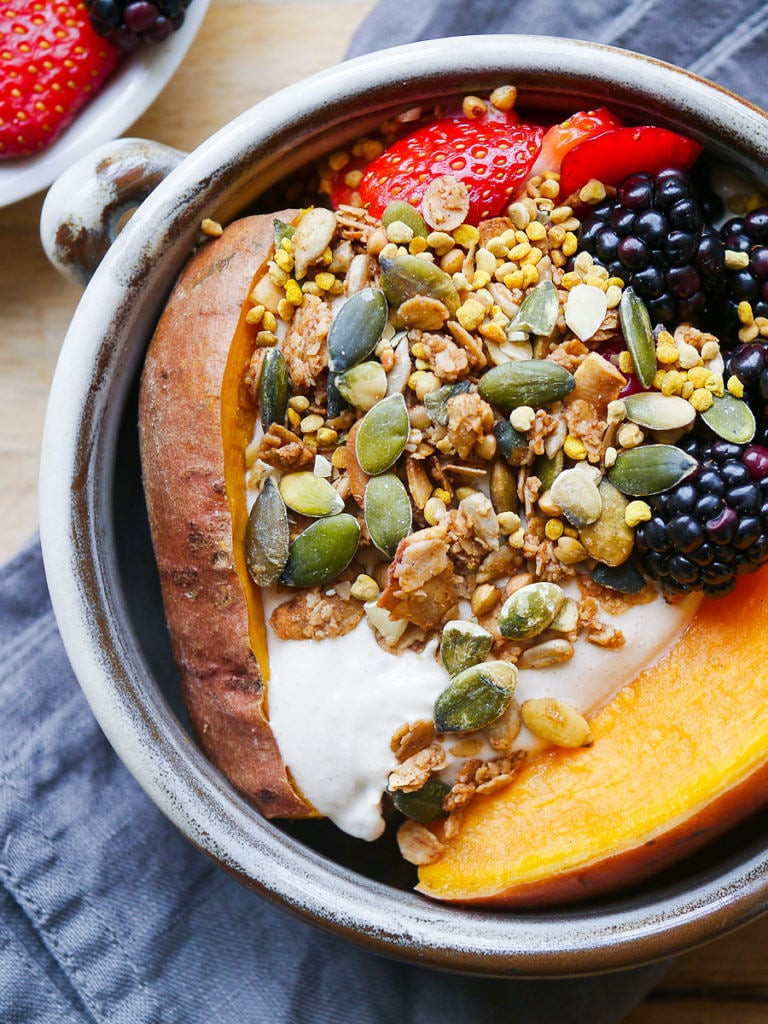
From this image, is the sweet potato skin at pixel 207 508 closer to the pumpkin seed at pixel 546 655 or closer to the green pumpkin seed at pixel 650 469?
the pumpkin seed at pixel 546 655

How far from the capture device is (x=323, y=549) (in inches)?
47.3

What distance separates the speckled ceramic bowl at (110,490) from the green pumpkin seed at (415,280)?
0.23 meters

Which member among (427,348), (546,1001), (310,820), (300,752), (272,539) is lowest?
(546,1001)

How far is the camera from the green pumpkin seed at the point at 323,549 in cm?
120

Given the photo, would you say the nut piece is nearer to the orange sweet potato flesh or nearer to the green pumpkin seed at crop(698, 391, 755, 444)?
the orange sweet potato flesh

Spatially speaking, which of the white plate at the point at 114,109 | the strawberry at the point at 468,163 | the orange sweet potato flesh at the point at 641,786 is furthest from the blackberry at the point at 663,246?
the white plate at the point at 114,109

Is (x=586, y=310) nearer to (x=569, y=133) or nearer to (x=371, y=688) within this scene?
(x=569, y=133)

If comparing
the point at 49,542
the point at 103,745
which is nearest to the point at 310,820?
the point at 103,745

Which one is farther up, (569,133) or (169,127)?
(569,133)

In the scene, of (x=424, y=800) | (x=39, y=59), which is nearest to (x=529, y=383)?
(x=424, y=800)

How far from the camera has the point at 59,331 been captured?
5.43ft

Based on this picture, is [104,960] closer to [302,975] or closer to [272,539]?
[302,975]

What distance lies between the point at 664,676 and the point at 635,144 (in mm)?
633

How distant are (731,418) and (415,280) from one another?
39cm
